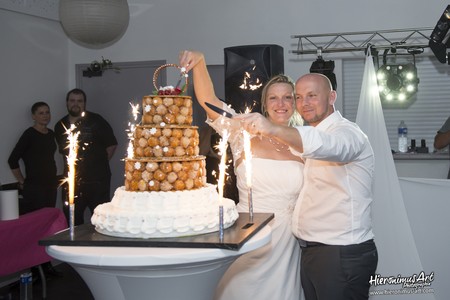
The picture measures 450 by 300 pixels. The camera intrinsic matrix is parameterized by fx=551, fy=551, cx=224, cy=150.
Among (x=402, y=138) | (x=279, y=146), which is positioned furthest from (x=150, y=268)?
(x=402, y=138)

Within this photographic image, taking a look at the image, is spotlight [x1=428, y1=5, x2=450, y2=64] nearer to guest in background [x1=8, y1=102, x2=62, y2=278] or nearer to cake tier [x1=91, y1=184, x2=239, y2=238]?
cake tier [x1=91, y1=184, x2=239, y2=238]

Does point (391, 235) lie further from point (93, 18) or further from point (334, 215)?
point (93, 18)

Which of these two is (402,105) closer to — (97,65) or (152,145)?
(97,65)

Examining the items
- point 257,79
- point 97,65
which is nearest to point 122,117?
point 97,65

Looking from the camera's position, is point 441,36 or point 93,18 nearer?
point 441,36

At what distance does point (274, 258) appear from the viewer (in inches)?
→ 122

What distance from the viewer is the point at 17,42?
21.4 ft

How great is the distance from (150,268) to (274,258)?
126 centimetres

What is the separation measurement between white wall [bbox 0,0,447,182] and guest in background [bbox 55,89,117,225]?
1.65 feet

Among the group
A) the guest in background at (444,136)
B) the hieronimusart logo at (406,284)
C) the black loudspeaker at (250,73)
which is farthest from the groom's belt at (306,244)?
the guest in background at (444,136)

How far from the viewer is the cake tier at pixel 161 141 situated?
2.29 m

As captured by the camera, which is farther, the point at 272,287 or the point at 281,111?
the point at 281,111

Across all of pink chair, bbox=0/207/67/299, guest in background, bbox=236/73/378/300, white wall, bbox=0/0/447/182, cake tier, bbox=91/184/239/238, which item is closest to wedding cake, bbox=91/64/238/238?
cake tier, bbox=91/184/239/238

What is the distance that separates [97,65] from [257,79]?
3.58 metres
